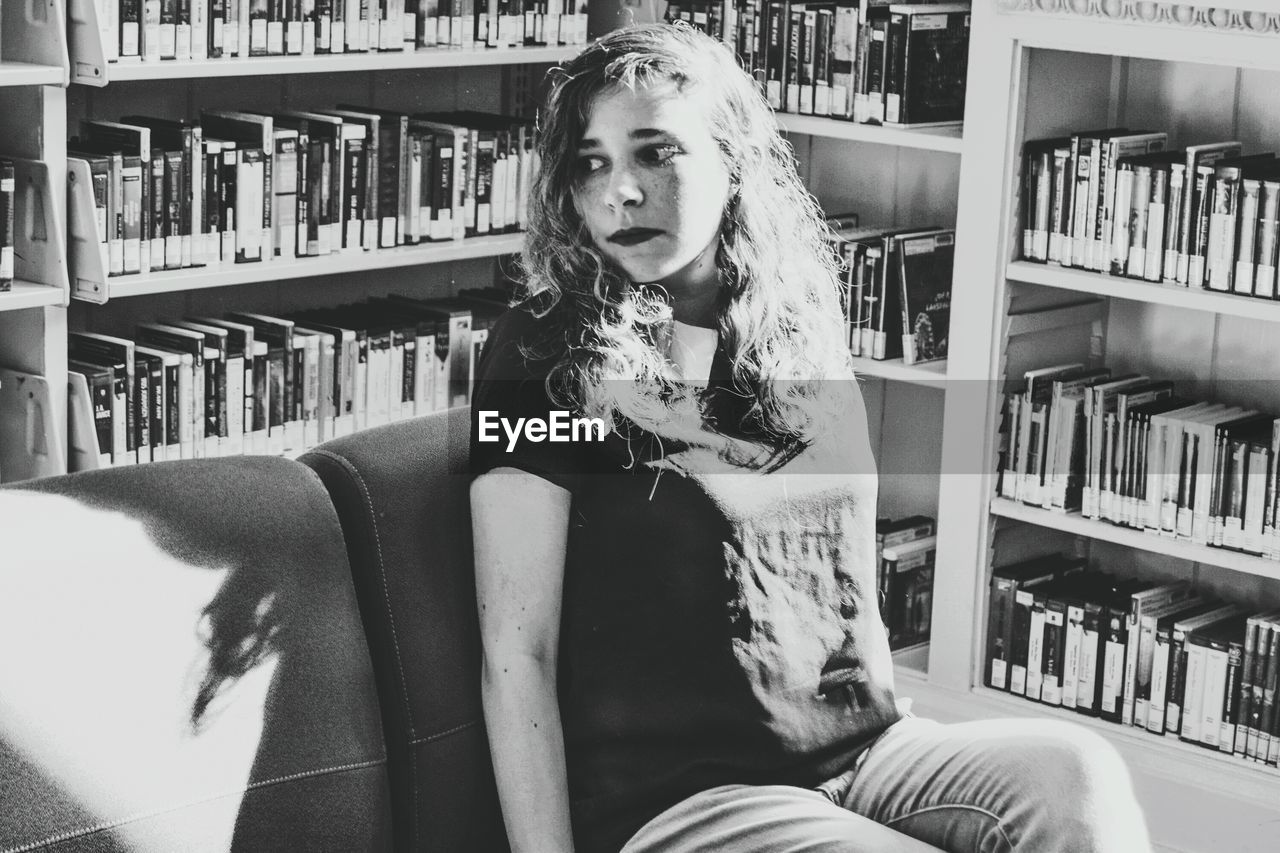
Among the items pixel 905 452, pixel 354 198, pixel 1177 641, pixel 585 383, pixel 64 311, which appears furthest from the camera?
pixel 905 452

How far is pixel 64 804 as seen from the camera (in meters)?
1.30

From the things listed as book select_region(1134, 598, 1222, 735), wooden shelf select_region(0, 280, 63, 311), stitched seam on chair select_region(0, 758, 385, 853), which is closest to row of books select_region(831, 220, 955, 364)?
book select_region(1134, 598, 1222, 735)

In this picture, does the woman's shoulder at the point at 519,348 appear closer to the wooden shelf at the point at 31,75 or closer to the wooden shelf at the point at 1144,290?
the wooden shelf at the point at 31,75

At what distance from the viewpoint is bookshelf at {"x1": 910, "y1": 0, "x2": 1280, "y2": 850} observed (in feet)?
9.27

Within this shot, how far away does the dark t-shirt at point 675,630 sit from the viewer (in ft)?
4.94

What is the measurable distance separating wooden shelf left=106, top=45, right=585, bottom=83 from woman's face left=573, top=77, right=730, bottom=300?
1.36 m

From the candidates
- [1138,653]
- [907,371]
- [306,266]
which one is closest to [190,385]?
[306,266]

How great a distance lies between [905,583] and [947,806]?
188 cm

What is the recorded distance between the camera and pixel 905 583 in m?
3.37

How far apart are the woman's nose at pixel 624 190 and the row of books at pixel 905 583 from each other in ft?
6.02

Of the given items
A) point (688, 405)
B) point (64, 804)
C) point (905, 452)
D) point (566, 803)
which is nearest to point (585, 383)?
point (688, 405)

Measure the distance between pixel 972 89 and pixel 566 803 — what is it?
6.27 ft

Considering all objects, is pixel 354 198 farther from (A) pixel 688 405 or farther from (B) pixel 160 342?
(A) pixel 688 405

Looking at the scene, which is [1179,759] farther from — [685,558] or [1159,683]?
[685,558]
